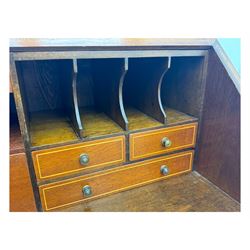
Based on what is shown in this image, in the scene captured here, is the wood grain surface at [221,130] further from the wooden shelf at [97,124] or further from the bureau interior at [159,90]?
the wooden shelf at [97,124]

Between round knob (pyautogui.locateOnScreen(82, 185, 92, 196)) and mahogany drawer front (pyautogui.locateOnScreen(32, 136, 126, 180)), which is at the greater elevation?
mahogany drawer front (pyautogui.locateOnScreen(32, 136, 126, 180))

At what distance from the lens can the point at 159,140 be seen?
86 centimetres

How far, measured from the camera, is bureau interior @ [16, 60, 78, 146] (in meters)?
0.82

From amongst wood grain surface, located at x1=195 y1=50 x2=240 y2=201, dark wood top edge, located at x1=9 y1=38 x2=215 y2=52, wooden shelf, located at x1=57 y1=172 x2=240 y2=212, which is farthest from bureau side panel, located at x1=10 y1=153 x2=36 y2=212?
wood grain surface, located at x1=195 y1=50 x2=240 y2=201

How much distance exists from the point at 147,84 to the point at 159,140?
0.83 ft

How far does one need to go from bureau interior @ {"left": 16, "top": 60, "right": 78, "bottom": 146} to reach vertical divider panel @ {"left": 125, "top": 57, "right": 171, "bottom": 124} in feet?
1.09

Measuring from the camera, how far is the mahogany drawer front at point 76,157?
2.30ft

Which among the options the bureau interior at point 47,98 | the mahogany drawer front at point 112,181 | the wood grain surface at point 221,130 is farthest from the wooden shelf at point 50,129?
the wood grain surface at point 221,130

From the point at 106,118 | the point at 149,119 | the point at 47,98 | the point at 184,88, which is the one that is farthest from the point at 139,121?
the point at 47,98

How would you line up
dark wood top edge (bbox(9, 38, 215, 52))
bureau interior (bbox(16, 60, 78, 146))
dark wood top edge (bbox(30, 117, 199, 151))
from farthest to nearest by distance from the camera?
bureau interior (bbox(16, 60, 78, 146)) < dark wood top edge (bbox(30, 117, 199, 151)) < dark wood top edge (bbox(9, 38, 215, 52))

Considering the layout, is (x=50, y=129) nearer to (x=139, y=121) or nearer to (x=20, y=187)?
(x=20, y=187)

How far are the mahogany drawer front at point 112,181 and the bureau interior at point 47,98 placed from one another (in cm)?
20

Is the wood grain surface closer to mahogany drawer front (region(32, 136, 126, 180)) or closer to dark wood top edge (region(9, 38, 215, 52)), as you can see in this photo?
dark wood top edge (region(9, 38, 215, 52))

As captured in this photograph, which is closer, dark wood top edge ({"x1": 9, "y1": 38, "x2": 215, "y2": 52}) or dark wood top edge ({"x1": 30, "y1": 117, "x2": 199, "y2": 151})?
dark wood top edge ({"x1": 9, "y1": 38, "x2": 215, "y2": 52})
